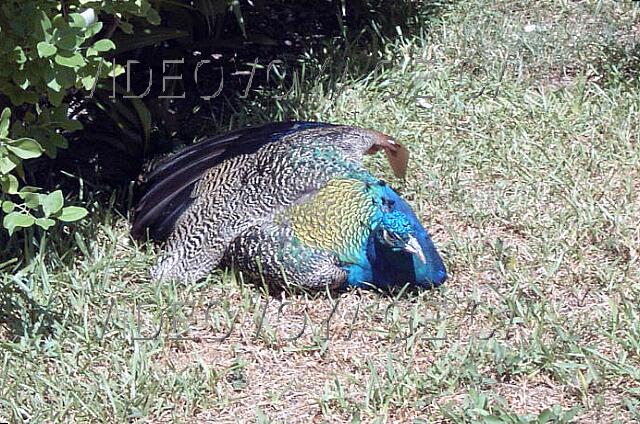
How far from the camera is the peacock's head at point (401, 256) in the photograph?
3535 millimetres

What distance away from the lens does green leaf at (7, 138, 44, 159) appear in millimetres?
3123

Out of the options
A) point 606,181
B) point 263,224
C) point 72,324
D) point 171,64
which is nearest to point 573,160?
point 606,181

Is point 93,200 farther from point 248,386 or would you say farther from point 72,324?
point 248,386

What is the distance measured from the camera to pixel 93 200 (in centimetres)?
402

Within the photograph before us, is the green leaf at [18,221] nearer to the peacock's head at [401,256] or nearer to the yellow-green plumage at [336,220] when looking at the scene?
the yellow-green plumage at [336,220]

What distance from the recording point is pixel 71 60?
123 inches

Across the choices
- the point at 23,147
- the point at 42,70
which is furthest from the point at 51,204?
the point at 42,70

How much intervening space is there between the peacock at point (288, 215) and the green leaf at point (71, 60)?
82cm

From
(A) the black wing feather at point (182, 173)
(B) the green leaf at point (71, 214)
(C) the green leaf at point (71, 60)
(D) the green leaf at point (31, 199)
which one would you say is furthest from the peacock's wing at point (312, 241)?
(C) the green leaf at point (71, 60)

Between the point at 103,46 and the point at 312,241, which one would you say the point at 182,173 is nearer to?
the point at 312,241

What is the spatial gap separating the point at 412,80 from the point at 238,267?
1.58 meters

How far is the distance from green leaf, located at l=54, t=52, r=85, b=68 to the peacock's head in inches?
43.7

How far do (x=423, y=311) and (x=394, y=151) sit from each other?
77 cm

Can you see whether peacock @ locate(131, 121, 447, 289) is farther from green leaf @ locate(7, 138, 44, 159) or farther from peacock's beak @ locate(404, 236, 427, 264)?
green leaf @ locate(7, 138, 44, 159)
